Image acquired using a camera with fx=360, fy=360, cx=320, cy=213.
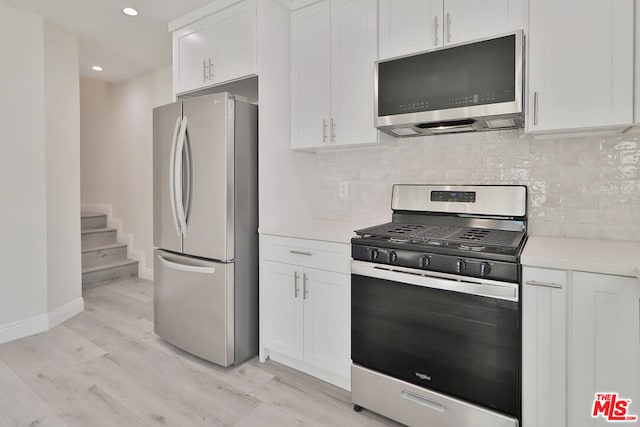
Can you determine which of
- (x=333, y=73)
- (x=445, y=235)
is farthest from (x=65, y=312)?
(x=445, y=235)

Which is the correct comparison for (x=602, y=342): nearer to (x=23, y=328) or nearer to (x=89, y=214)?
(x=23, y=328)

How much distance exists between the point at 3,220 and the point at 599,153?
13.3 ft

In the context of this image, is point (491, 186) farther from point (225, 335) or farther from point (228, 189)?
point (225, 335)

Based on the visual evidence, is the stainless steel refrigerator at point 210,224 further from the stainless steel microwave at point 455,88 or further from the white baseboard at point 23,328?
the white baseboard at point 23,328

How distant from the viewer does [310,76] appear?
256 cm

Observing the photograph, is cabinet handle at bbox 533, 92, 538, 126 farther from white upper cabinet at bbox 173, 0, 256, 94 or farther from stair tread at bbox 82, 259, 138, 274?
stair tread at bbox 82, 259, 138, 274

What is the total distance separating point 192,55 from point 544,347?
3.01 meters

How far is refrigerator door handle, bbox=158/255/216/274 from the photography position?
241 centimetres

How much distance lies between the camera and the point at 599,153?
186 cm

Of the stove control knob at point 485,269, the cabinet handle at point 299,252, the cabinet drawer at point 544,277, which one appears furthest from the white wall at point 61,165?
the cabinet drawer at point 544,277

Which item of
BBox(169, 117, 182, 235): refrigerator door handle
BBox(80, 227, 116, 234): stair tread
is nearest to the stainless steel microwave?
BBox(169, 117, 182, 235): refrigerator door handle

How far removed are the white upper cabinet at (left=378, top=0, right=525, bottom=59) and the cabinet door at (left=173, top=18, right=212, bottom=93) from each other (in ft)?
4.53

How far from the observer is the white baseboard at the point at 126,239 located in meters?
4.62

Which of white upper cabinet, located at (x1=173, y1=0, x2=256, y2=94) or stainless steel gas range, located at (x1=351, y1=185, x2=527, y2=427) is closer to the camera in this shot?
stainless steel gas range, located at (x1=351, y1=185, x2=527, y2=427)
